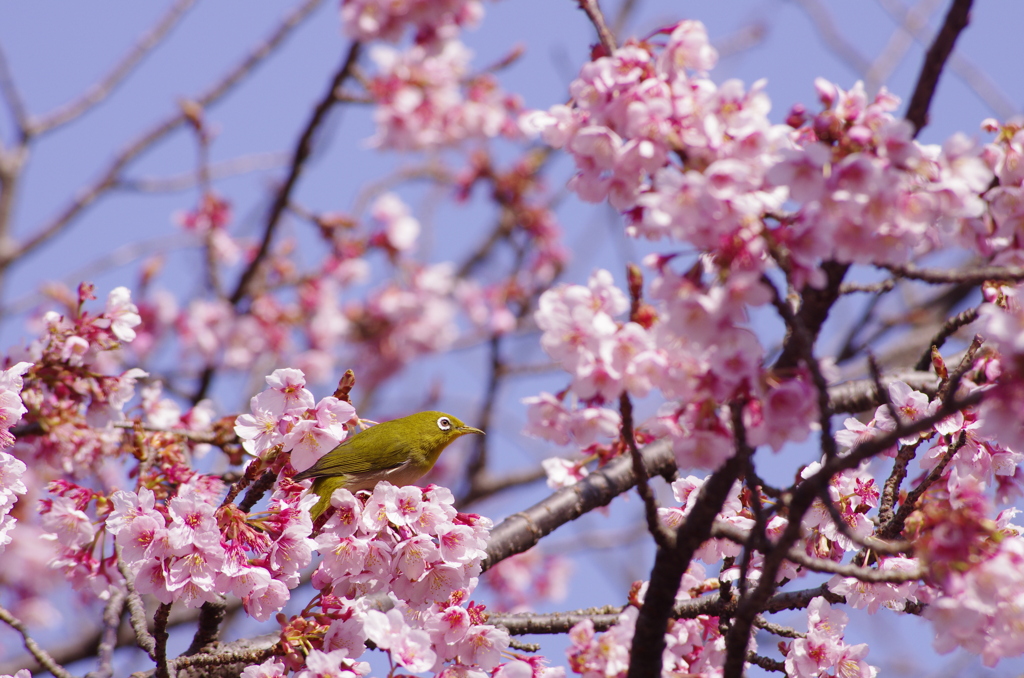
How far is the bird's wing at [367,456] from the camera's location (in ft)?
12.5

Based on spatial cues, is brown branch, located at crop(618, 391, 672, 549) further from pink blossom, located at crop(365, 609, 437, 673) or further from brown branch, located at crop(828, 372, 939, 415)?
brown branch, located at crop(828, 372, 939, 415)

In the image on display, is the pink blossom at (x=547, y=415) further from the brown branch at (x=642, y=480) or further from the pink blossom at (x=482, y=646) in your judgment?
the pink blossom at (x=482, y=646)

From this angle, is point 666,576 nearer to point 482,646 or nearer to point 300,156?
point 482,646

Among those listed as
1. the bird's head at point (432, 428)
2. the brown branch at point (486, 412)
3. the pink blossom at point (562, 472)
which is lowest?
the pink blossom at point (562, 472)

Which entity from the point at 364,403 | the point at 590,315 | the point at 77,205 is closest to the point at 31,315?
the point at 77,205

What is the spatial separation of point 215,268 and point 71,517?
4517mm

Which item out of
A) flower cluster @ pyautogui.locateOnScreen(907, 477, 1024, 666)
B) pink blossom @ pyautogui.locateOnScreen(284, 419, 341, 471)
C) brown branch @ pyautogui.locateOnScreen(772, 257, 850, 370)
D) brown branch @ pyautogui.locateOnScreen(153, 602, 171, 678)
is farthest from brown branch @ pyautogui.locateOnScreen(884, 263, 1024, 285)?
brown branch @ pyautogui.locateOnScreen(153, 602, 171, 678)

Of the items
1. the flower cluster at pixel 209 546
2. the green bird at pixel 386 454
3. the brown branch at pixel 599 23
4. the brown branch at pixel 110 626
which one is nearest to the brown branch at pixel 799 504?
the brown branch at pixel 599 23

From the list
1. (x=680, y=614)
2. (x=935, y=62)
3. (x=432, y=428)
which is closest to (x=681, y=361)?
(x=935, y=62)

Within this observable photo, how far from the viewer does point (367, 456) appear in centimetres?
412

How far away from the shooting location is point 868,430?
8.85 feet

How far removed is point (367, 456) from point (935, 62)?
304 centimetres

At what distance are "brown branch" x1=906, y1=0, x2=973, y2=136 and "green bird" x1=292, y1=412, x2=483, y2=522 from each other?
2.76 metres

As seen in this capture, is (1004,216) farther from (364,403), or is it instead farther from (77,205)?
(364,403)
